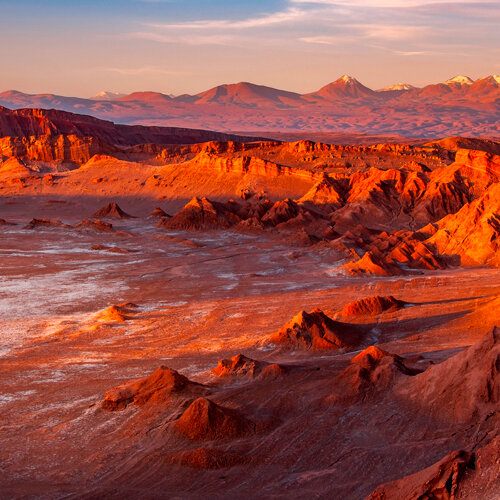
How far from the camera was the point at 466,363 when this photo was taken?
998cm

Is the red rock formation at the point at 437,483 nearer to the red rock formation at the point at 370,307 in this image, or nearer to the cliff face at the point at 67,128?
the red rock formation at the point at 370,307

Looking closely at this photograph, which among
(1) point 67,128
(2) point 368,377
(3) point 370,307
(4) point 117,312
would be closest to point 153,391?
(2) point 368,377

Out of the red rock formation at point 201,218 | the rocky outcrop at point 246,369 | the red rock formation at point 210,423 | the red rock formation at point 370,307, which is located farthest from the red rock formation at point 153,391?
the red rock formation at point 201,218

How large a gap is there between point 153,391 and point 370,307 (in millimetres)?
8192

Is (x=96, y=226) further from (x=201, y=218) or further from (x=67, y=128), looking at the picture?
(x=67, y=128)

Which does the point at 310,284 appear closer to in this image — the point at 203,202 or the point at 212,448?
the point at 212,448

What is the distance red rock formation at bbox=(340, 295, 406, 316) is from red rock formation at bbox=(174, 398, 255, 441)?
8398 mm

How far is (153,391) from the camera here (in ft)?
39.3

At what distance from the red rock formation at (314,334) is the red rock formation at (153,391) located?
13.1ft

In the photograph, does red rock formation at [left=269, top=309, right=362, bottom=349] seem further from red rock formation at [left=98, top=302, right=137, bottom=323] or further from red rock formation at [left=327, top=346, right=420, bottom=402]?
red rock formation at [left=98, top=302, right=137, bottom=323]

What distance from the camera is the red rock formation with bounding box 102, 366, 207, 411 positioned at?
11828mm

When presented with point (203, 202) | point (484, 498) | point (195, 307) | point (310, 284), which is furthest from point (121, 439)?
point (203, 202)

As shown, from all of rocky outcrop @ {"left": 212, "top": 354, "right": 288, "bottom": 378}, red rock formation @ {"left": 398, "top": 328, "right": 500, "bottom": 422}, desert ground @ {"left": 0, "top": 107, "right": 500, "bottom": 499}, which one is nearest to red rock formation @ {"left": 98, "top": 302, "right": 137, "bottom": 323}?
desert ground @ {"left": 0, "top": 107, "right": 500, "bottom": 499}

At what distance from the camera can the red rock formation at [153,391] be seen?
11.8 meters
